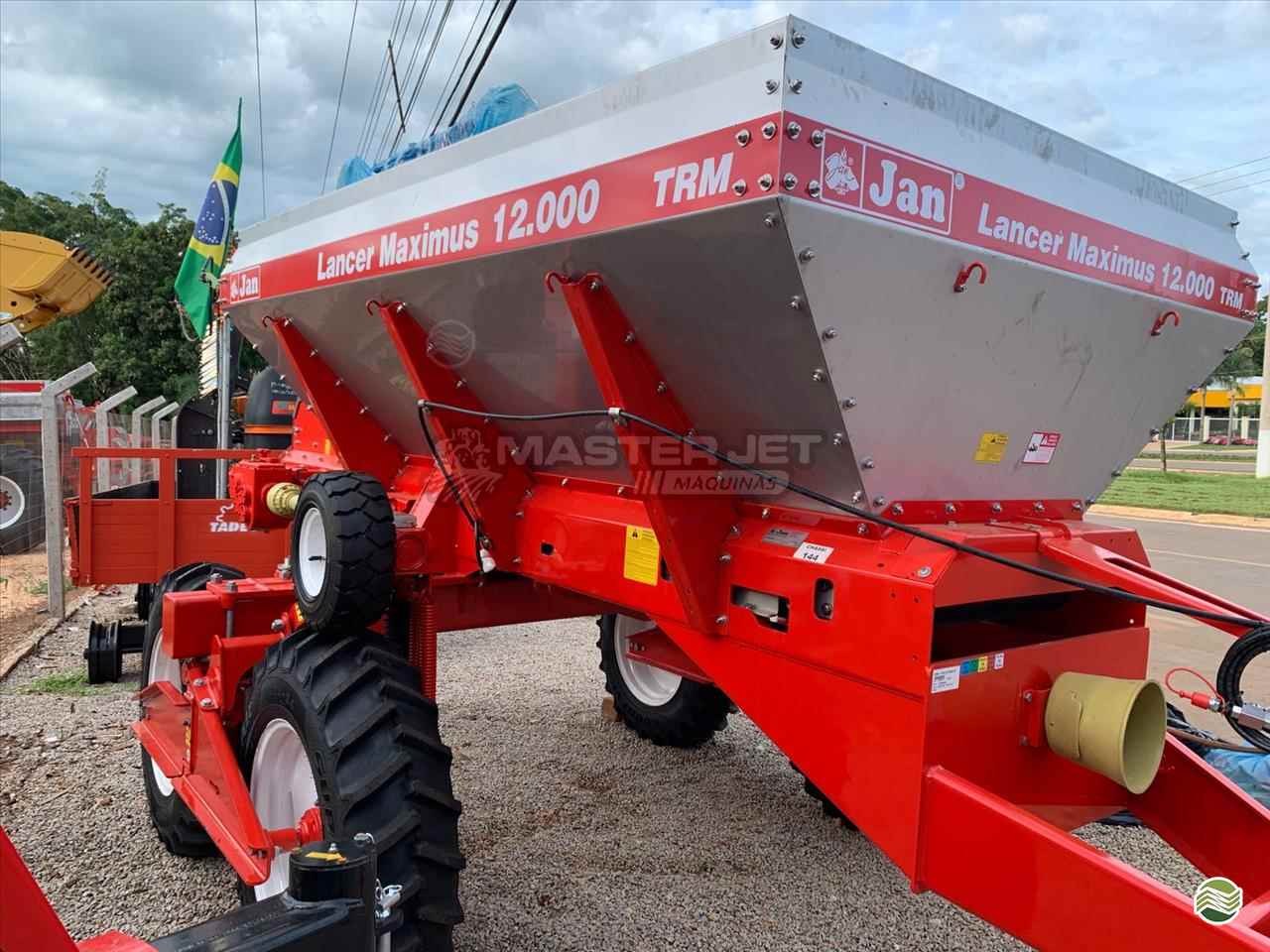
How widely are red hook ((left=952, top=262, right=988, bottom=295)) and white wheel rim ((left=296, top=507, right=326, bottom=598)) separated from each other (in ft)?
6.56

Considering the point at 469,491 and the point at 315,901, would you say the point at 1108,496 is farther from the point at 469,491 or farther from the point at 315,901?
the point at 315,901

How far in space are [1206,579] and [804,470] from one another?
9149 mm

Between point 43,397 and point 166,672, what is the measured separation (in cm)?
426

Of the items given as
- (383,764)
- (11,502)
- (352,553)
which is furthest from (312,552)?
(11,502)

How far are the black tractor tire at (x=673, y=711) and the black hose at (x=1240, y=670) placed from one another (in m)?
2.28

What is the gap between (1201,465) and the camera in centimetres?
3328

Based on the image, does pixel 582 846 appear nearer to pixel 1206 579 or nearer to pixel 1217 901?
pixel 1217 901

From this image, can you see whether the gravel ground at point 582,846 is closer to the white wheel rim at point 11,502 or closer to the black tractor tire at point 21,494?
the black tractor tire at point 21,494

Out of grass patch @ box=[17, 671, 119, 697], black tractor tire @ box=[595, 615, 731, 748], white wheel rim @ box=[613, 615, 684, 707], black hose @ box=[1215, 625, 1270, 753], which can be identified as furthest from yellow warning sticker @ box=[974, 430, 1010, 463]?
grass patch @ box=[17, 671, 119, 697]

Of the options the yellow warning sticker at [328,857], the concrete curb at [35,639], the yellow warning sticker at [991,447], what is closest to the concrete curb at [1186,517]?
the yellow warning sticker at [991,447]

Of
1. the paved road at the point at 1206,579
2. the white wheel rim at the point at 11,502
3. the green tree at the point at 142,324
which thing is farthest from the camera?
the green tree at the point at 142,324

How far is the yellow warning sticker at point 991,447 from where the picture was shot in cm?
243

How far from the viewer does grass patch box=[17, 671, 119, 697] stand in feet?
18.0

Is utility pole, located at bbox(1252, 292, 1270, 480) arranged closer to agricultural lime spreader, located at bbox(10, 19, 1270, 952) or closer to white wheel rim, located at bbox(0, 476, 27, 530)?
agricultural lime spreader, located at bbox(10, 19, 1270, 952)
